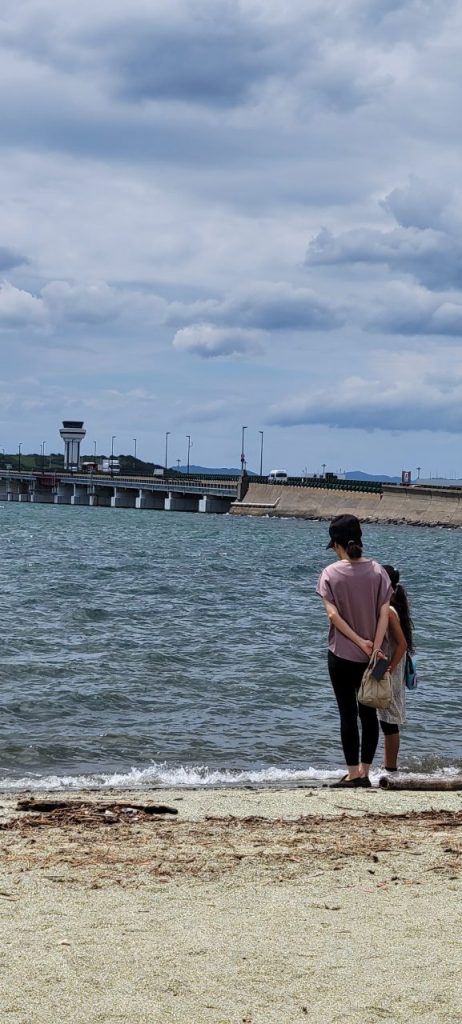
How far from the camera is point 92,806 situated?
7.21 metres

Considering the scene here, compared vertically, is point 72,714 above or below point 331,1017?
below

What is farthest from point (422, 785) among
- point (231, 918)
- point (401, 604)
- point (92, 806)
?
point (231, 918)

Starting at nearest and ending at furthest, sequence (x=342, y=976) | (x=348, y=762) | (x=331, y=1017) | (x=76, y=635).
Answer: (x=331, y=1017)
(x=342, y=976)
(x=348, y=762)
(x=76, y=635)

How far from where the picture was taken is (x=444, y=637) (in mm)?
19672

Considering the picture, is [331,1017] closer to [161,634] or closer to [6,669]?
[6,669]

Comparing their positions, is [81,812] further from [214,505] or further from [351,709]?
[214,505]

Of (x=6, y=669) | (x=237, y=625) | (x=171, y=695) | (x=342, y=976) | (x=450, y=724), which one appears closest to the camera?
(x=342, y=976)

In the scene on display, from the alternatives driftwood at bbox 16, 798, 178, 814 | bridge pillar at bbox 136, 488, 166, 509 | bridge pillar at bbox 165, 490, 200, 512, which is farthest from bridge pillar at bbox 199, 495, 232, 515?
driftwood at bbox 16, 798, 178, 814

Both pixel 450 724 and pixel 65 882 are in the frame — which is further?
pixel 450 724

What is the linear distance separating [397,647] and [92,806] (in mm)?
2493

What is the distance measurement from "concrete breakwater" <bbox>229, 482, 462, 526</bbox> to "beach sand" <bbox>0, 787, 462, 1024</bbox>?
101834mm

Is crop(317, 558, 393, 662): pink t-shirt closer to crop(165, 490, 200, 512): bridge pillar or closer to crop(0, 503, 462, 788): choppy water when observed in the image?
crop(0, 503, 462, 788): choppy water

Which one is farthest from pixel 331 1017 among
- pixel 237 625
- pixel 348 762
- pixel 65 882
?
pixel 237 625

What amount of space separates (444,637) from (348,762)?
462 inches
